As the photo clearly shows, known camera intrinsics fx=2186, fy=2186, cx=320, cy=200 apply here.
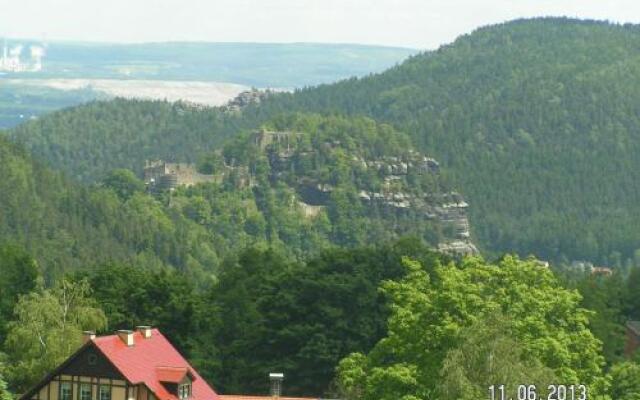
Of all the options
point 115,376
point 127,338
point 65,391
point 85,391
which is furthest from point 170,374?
point 65,391

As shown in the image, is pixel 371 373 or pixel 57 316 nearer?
pixel 371 373

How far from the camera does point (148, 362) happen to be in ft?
278

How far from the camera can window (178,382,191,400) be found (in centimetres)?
8438

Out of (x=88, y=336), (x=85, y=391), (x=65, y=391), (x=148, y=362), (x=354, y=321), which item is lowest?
(x=354, y=321)

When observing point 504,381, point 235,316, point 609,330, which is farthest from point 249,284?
point 504,381

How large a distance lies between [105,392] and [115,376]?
2.50 ft

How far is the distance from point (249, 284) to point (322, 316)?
13849 millimetres

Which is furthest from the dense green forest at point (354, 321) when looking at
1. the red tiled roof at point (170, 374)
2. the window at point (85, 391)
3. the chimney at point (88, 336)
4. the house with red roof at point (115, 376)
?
the red tiled roof at point (170, 374)

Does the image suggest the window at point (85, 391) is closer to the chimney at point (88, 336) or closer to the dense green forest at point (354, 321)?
the chimney at point (88, 336)

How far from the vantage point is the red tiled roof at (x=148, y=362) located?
272 ft

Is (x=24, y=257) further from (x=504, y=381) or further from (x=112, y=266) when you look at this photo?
(x=504, y=381)

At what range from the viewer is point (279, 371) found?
107m

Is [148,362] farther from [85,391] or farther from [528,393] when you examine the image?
[528,393]

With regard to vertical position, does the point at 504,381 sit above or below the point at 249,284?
above
